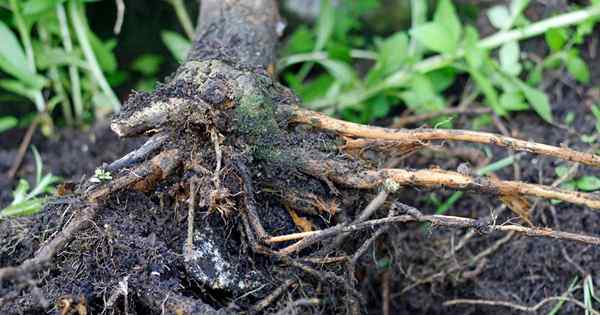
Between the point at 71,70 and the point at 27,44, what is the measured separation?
138 mm

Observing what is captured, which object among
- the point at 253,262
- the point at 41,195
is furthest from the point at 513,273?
the point at 41,195

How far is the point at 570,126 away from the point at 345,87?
0.62 meters

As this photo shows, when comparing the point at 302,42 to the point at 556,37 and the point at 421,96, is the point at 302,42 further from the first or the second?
the point at 556,37

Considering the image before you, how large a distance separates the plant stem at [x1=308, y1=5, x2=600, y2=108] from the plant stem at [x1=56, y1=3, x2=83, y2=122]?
678mm

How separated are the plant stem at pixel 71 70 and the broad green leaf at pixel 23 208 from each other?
1.78 ft

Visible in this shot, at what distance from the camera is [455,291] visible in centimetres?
143

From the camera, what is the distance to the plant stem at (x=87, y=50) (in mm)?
1699

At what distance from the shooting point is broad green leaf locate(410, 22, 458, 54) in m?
1.56

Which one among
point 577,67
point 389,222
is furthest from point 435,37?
point 389,222

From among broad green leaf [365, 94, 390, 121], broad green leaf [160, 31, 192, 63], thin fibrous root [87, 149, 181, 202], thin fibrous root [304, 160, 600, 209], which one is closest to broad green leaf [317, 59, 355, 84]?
broad green leaf [365, 94, 390, 121]

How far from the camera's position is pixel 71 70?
5.82 feet

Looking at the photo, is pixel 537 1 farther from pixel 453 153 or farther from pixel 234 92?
pixel 234 92

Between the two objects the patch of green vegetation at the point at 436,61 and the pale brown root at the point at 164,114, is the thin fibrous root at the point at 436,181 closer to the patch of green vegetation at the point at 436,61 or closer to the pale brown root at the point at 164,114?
the pale brown root at the point at 164,114

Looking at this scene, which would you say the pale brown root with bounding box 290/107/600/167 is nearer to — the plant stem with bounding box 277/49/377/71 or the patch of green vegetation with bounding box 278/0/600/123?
the patch of green vegetation with bounding box 278/0/600/123
